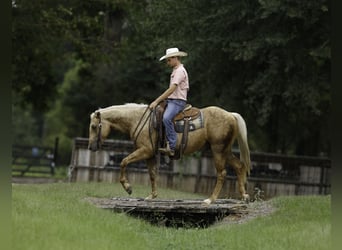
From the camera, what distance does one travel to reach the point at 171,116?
13.7 metres

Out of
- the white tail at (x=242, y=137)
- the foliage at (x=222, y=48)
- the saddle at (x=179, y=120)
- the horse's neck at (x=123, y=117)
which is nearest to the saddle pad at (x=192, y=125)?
the saddle at (x=179, y=120)

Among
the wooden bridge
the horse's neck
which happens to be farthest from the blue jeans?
the wooden bridge

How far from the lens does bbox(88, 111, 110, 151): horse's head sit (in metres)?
14.4

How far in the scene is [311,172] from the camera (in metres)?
26.6

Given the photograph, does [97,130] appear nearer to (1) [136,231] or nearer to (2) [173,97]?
(2) [173,97]

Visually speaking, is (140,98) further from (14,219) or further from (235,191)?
(14,219)

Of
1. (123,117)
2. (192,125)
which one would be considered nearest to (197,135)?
(192,125)

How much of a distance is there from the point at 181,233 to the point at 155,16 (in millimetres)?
13991

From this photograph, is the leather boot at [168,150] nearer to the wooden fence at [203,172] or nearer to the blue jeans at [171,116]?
the blue jeans at [171,116]

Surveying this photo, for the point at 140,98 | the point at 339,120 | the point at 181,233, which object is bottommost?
the point at 181,233

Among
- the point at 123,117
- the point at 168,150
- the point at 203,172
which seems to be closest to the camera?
the point at 168,150

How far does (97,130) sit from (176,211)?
A: 2532 millimetres

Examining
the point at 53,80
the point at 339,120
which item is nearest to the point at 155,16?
the point at 53,80

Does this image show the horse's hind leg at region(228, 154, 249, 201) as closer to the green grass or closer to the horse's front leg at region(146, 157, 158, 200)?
the green grass
